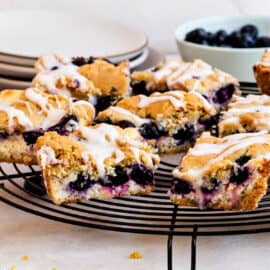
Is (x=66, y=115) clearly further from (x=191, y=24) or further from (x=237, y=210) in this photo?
(x=191, y=24)

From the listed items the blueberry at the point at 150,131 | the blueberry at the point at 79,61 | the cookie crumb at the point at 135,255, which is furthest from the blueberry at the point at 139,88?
the cookie crumb at the point at 135,255

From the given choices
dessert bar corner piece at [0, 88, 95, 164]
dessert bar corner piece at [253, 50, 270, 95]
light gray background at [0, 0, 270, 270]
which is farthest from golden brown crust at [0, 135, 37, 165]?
dessert bar corner piece at [253, 50, 270, 95]

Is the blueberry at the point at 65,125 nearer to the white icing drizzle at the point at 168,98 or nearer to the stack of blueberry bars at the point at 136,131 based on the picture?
the stack of blueberry bars at the point at 136,131

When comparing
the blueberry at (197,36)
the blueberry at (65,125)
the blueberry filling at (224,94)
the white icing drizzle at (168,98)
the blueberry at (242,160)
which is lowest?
the blueberry at (197,36)

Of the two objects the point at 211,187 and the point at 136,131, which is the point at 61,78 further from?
the point at 211,187

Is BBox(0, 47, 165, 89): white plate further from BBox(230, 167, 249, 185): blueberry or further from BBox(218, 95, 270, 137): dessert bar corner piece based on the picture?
BBox(230, 167, 249, 185): blueberry

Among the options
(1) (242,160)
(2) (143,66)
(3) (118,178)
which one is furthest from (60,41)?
(1) (242,160)

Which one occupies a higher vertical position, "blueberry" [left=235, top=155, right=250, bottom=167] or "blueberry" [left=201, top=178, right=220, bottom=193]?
"blueberry" [left=235, top=155, right=250, bottom=167]
